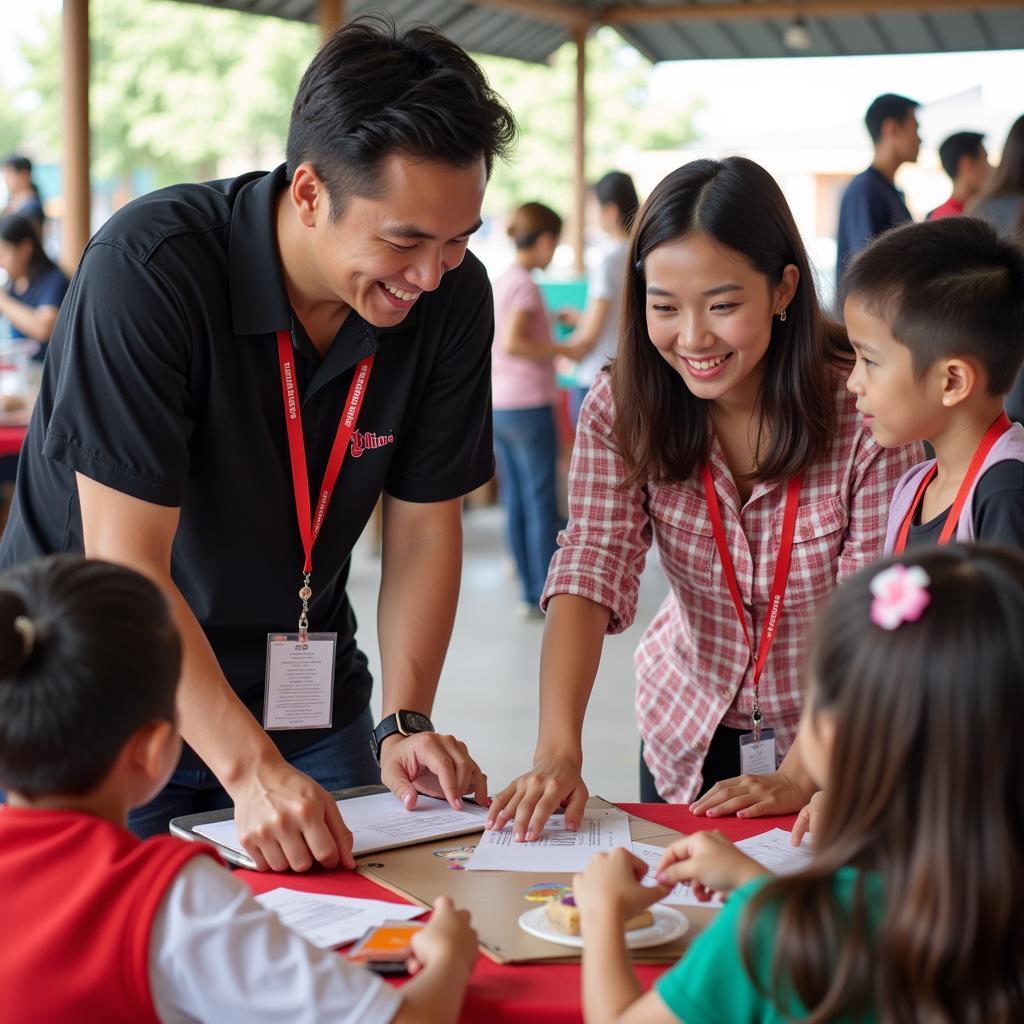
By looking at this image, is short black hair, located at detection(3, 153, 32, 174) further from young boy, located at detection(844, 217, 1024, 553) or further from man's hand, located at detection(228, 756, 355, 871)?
man's hand, located at detection(228, 756, 355, 871)

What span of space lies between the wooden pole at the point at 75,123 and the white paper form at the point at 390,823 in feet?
13.3

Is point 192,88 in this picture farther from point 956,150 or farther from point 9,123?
point 956,150

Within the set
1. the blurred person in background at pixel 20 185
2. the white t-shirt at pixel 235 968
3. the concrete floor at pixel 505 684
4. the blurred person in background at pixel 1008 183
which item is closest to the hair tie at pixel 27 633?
the white t-shirt at pixel 235 968

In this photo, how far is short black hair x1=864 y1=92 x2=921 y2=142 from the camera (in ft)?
17.5

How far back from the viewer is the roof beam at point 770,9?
8.07 meters

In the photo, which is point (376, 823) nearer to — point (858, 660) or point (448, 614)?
point (448, 614)

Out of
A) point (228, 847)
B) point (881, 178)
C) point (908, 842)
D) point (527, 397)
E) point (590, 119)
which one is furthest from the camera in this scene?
point (590, 119)

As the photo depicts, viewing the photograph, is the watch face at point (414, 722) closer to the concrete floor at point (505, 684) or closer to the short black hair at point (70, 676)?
the short black hair at point (70, 676)

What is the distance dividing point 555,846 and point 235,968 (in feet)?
1.74

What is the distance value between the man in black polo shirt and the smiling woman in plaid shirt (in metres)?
0.19

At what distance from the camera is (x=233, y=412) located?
167cm

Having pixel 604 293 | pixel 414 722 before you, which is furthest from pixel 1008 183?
pixel 414 722

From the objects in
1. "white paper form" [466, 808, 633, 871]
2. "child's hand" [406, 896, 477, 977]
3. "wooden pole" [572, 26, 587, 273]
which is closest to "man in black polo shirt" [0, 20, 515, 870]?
"white paper form" [466, 808, 633, 871]

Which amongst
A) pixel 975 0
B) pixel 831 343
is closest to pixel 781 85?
pixel 975 0
